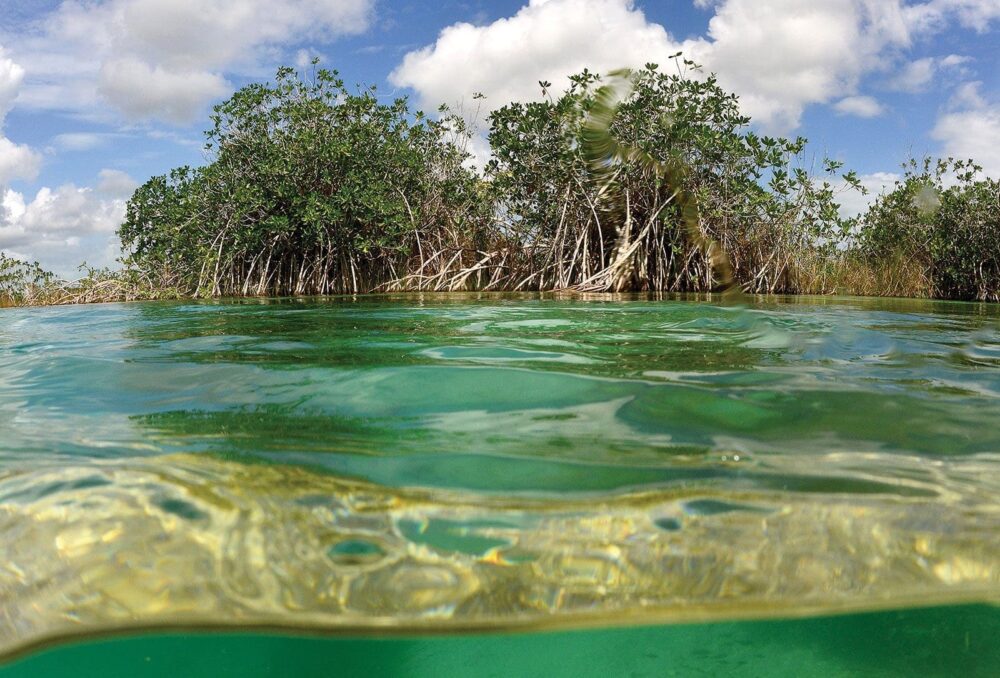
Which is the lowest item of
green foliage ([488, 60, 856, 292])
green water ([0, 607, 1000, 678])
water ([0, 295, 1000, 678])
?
green water ([0, 607, 1000, 678])

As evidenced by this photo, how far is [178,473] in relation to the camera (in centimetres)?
164

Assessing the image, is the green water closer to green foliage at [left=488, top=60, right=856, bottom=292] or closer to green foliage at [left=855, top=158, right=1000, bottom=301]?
green foliage at [left=488, top=60, right=856, bottom=292]

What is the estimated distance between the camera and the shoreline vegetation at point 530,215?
1291cm

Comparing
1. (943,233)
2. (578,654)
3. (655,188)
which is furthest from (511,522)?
(943,233)

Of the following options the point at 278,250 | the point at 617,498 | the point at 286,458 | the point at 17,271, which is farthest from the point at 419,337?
the point at 17,271

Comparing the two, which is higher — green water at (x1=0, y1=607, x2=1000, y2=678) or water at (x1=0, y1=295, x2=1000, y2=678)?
water at (x1=0, y1=295, x2=1000, y2=678)

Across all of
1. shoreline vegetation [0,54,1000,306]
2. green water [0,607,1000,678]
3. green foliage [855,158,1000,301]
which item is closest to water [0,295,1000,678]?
green water [0,607,1000,678]

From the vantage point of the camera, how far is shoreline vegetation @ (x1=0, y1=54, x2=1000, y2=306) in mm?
12906

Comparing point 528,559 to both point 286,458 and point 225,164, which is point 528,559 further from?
point 225,164

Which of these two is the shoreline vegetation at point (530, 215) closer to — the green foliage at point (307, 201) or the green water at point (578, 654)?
the green foliage at point (307, 201)

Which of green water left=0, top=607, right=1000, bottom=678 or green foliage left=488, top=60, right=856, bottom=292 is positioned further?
green foliage left=488, top=60, right=856, bottom=292

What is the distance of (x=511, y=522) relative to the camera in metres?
1.38

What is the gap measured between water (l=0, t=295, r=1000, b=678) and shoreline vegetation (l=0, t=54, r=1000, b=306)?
994 centimetres

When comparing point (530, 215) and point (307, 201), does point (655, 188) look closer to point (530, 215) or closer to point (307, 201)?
point (530, 215)
